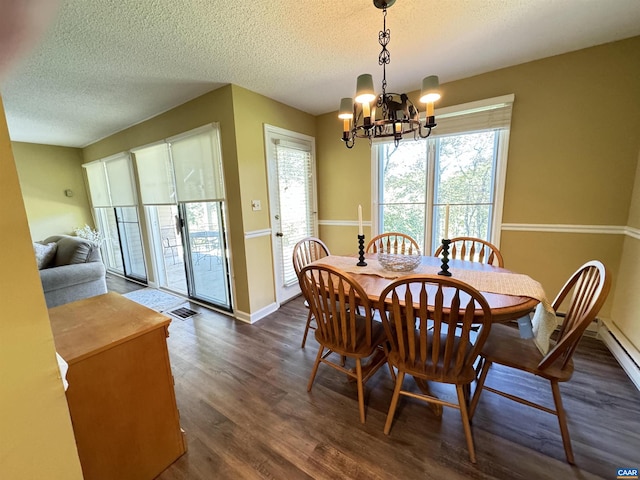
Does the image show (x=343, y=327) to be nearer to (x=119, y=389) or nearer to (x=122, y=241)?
(x=119, y=389)

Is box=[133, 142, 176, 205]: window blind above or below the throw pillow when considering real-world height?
above

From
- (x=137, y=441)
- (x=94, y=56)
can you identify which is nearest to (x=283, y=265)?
(x=137, y=441)

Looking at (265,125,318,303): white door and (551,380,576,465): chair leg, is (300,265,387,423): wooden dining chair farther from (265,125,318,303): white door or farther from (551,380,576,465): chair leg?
(265,125,318,303): white door

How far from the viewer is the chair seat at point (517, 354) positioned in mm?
1222

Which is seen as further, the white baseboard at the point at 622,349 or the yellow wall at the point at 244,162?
the yellow wall at the point at 244,162

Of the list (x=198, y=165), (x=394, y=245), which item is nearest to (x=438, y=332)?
(x=394, y=245)

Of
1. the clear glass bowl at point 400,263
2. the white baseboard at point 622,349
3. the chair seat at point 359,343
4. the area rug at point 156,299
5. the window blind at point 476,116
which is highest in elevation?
the window blind at point 476,116

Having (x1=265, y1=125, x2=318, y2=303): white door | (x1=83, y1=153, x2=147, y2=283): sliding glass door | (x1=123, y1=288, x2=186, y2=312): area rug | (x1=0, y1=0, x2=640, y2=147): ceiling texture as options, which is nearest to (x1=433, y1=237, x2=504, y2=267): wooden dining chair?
(x1=0, y1=0, x2=640, y2=147): ceiling texture

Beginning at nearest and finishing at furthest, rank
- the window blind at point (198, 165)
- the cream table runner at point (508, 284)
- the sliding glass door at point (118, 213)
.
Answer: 1. the cream table runner at point (508, 284)
2. the window blind at point (198, 165)
3. the sliding glass door at point (118, 213)

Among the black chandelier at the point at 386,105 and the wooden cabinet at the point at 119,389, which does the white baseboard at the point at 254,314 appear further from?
the black chandelier at the point at 386,105

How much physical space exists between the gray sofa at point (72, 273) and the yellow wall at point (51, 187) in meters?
1.69

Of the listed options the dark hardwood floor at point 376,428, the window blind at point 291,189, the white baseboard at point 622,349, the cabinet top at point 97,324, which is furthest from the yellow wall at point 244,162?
the white baseboard at point 622,349

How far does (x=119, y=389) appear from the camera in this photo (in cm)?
108

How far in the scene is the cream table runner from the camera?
1.33 metres
